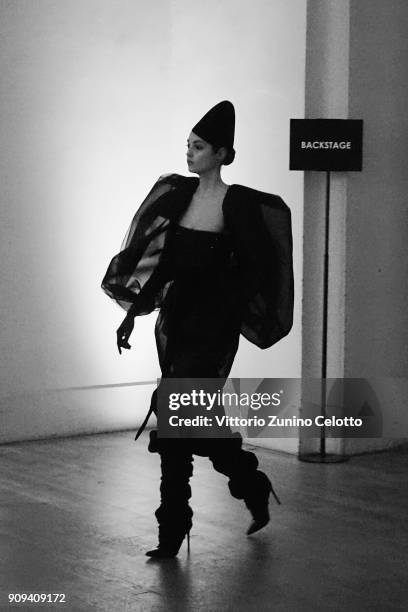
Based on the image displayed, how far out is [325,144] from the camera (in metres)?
5.48

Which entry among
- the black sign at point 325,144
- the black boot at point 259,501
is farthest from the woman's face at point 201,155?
the black sign at point 325,144

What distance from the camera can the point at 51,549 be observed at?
3.80m

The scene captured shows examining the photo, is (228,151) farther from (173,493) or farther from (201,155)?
(173,493)

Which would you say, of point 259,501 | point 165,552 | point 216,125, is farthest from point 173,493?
point 216,125

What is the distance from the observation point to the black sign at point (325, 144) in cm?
546

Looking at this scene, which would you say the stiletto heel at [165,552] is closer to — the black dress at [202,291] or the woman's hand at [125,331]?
the black dress at [202,291]

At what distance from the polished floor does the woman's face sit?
138 cm

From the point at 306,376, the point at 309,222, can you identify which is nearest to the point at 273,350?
the point at 306,376

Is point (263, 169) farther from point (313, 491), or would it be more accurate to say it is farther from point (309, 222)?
point (313, 491)

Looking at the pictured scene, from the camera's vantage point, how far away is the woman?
3.72 metres

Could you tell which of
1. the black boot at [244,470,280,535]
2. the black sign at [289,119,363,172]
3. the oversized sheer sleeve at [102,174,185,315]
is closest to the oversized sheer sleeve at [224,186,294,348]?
the oversized sheer sleeve at [102,174,185,315]

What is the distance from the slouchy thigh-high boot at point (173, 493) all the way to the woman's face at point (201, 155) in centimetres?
98

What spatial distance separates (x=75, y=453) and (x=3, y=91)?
79.9 inches

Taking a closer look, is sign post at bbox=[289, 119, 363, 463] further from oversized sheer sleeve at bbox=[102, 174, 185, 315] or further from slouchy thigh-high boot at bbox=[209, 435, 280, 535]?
slouchy thigh-high boot at bbox=[209, 435, 280, 535]
